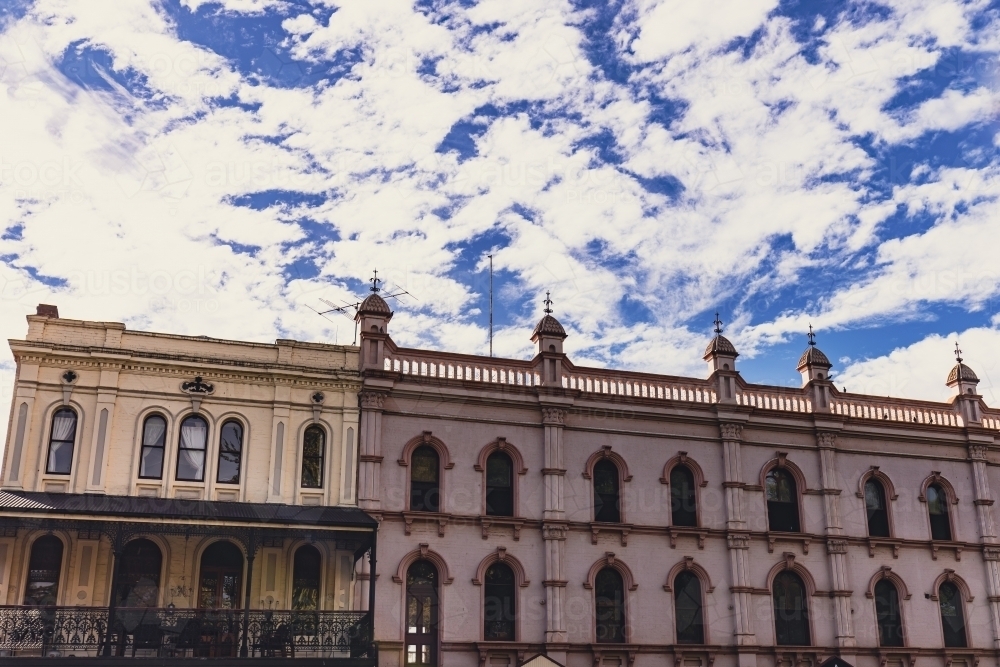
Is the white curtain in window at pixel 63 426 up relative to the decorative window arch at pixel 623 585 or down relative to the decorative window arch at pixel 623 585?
up

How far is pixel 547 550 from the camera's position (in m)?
27.1

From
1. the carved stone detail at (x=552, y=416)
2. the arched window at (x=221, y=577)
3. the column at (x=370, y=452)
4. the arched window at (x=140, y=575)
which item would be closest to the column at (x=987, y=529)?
the carved stone detail at (x=552, y=416)

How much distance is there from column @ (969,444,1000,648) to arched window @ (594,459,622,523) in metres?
11.8

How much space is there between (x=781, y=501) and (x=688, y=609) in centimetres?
447

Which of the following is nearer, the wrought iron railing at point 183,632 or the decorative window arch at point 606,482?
the wrought iron railing at point 183,632

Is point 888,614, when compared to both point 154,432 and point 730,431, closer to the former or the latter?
point 730,431

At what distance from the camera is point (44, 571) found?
926 inches

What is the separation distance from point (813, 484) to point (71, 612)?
20.3 meters

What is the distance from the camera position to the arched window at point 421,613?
25672 mm

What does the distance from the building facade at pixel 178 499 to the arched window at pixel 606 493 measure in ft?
22.2

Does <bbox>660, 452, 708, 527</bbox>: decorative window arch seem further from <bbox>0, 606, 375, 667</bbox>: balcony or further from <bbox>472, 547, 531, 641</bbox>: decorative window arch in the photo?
<bbox>0, 606, 375, 667</bbox>: balcony

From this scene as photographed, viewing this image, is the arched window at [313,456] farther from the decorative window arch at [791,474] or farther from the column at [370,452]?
the decorative window arch at [791,474]

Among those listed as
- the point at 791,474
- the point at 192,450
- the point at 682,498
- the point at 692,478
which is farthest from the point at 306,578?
the point at 791,474

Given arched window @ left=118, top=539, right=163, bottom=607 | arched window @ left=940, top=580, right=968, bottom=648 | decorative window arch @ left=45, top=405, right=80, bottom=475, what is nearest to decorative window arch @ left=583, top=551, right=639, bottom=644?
arched window @ left=940, top=580, right=968, bottom=648
